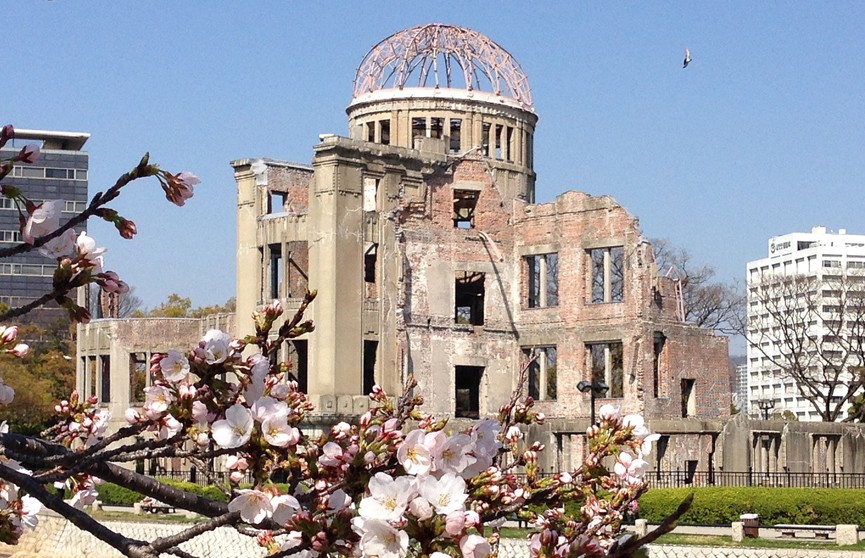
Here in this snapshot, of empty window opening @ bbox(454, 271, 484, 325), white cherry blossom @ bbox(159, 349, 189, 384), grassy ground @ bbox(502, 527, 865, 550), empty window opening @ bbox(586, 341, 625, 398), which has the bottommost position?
grassy ground @ bbox(502, 527, 865, 550)

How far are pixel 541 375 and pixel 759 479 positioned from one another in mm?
10222

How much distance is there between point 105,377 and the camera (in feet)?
173

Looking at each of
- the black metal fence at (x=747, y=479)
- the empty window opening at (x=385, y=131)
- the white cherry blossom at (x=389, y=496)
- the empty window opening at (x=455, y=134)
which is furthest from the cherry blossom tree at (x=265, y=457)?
the empty window opening at (x=385, y=131)

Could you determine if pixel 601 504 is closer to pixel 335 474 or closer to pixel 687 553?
pixel 335 474

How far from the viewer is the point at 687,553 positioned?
2605 centimetres

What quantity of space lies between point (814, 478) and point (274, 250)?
694 inches

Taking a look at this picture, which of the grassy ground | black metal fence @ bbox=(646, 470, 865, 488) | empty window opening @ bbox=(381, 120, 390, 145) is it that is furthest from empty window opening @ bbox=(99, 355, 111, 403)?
the grassy ground

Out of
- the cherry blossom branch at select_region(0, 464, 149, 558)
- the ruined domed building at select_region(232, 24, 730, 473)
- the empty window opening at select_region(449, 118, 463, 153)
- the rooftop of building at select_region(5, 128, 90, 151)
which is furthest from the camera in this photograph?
the rooftop of building at select_region(5, 128, 90, 151)

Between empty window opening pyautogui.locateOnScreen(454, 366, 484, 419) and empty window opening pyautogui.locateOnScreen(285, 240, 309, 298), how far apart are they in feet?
17.5

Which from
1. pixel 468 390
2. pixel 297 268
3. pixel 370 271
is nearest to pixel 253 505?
pixel 370 271

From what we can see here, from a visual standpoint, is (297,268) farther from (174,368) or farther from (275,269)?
(174,368)

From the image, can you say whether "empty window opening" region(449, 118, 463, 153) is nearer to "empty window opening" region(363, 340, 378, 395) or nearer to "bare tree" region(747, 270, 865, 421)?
→ "empty window opening" region(363, 340, 378, 395)

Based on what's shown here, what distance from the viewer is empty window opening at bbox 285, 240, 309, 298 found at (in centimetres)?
4541

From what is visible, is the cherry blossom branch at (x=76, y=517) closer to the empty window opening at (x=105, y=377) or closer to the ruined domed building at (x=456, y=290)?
the ruined domed building at (x=456, y=290)
